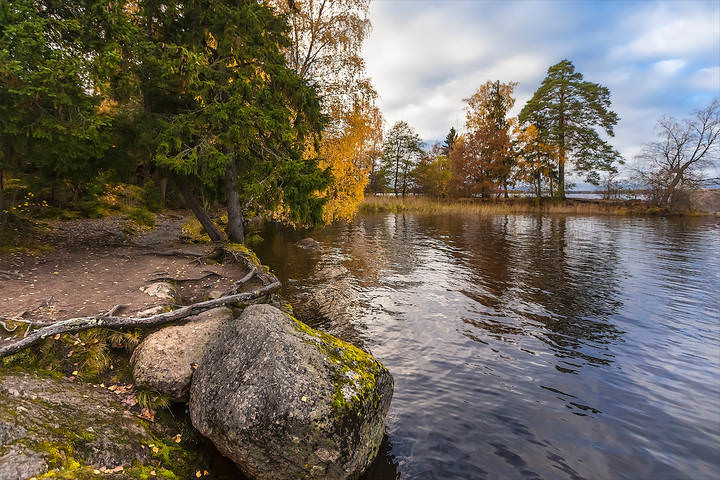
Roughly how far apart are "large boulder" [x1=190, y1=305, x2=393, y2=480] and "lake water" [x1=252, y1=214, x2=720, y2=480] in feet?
2.48

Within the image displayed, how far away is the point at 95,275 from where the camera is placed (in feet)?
25.1

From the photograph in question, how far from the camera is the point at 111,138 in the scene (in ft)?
27.8

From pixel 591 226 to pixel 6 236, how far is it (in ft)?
104

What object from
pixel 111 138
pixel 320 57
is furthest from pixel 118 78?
pixel 320 57

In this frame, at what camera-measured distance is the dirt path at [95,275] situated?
5.87 meters

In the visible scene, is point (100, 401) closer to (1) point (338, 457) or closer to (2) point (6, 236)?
(1) point (338, 457)

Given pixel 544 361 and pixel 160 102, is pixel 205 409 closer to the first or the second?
pixel 544 361

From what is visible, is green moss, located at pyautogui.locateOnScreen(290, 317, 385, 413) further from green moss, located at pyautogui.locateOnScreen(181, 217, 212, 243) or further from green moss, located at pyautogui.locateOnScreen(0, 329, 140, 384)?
green moss, located at pyautogui.locateOnScreen(181, 217, 212, 243)

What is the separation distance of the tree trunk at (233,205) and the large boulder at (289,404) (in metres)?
7.86

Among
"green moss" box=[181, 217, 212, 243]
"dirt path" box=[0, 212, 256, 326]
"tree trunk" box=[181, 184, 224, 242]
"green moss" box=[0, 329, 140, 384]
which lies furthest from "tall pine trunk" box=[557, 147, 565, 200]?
"green moss" box=[0, 329, 140, 384]

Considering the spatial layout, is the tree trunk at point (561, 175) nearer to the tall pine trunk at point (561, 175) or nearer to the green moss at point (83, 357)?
the tall pine trunk at point (561, 175)

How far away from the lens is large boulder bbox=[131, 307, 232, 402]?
180 inches

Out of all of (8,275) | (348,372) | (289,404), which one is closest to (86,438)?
(289,404)

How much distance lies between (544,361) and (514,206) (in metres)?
36.2
